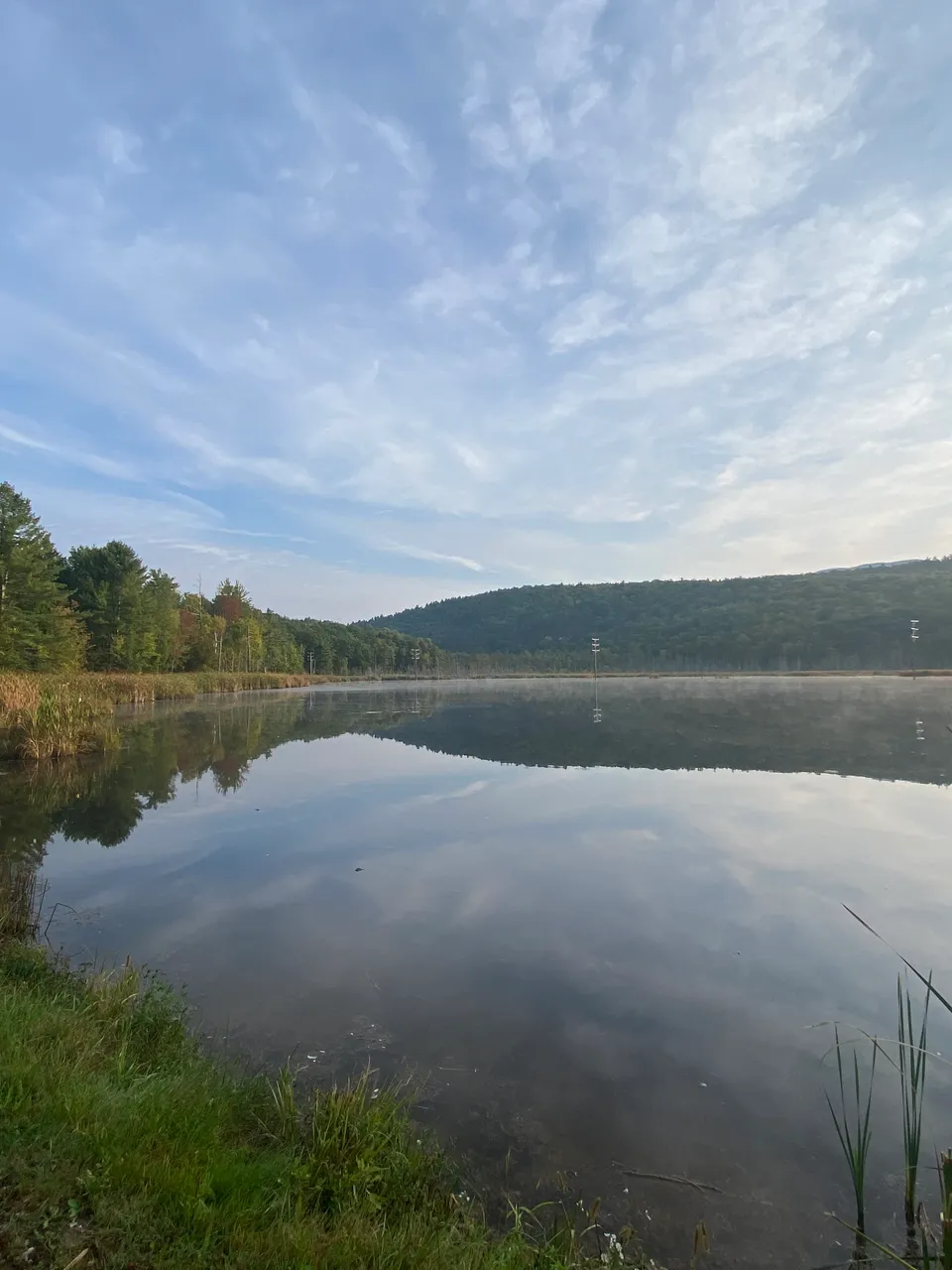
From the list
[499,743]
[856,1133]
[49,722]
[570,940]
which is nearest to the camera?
[856,1133]

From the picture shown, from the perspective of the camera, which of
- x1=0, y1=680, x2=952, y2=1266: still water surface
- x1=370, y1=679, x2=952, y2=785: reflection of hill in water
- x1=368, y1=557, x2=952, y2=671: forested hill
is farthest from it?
x1=368, y1=557, x2=952, y2=671: forested hill

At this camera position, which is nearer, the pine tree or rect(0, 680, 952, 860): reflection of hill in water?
rect(0, 680, 952, 860): reflection of hill in water

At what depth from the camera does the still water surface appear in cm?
367

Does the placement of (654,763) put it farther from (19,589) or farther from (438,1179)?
(19,589)

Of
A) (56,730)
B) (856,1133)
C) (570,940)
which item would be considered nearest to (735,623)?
(56,730)

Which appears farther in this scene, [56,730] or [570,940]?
[56,730]

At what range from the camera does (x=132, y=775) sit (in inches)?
622

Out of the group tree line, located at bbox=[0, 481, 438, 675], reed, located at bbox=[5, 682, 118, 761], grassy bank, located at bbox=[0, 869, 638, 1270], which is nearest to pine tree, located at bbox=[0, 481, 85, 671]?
tree line, located at bbox=[0, 481, 438, 675]

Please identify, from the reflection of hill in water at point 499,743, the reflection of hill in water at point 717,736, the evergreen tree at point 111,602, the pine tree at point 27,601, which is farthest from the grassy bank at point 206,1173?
the evergreen tree at point 111,602

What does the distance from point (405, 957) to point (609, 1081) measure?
7.75 feet

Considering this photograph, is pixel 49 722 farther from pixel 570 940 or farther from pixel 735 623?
pixel 735 623

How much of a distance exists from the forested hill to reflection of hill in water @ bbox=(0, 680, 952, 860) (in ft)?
238

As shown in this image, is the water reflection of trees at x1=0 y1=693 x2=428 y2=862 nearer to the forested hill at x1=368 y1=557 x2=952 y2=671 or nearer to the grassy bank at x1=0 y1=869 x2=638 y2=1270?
the grassy bank at x1=0 y1=869 x2=638 y2=1270

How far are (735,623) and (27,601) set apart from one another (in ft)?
343
